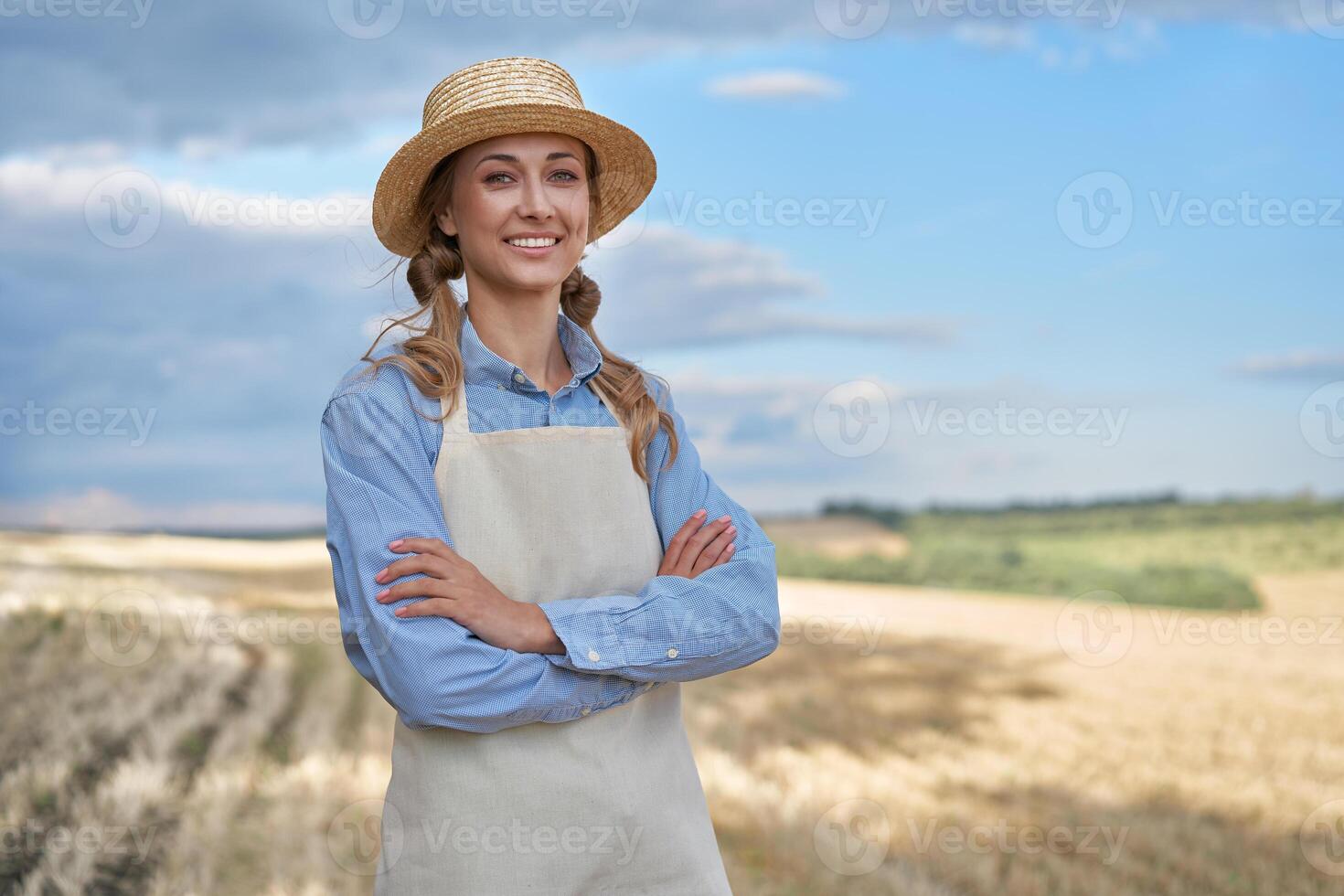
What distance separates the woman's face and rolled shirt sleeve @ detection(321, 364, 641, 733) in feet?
0.96

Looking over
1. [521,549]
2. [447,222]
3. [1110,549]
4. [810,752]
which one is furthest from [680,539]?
[1110,549]

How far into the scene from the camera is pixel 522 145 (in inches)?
91.6

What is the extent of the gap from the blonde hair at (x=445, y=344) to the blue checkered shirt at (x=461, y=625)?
36 mm

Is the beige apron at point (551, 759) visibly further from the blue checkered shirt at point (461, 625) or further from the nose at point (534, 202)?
the nose at point (534, 202)

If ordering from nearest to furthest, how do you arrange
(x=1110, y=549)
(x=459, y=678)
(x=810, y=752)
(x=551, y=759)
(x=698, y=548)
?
(x=459, y=678)
(x=551, y=759)
(x=698, y=548)
(x=810, y=752)
(x=1110, y=549)

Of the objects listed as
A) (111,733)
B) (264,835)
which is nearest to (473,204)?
(264,835)

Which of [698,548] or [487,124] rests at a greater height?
[487,124]

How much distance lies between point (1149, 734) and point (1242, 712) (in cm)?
74

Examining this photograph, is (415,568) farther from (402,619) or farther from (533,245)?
(533,245)

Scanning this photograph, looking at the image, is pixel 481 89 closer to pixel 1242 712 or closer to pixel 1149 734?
pixel 1149 734

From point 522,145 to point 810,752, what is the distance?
4.00 meters

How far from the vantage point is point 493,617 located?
2.10m

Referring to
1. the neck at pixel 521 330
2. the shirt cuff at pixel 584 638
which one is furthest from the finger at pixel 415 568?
the neck at pixel 521 330

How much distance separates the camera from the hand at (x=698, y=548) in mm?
2381
